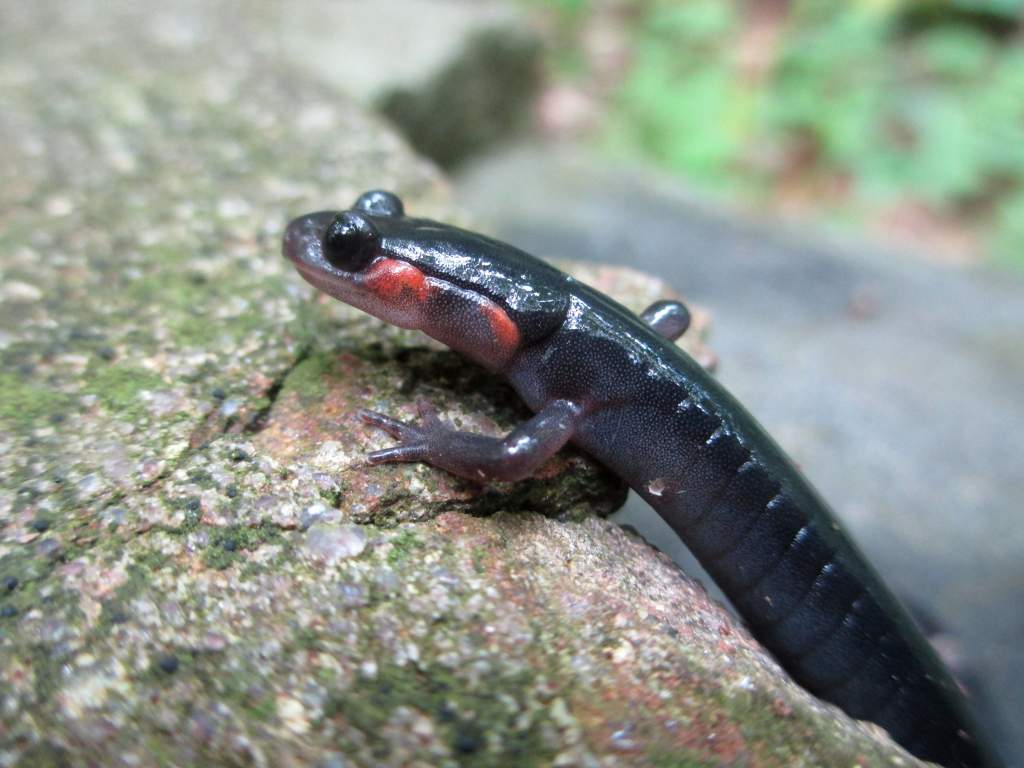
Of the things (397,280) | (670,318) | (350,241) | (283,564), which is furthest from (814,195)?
(283,564)

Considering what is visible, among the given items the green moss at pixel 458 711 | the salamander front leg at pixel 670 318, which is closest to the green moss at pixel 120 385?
the green moss at pixel 458 711

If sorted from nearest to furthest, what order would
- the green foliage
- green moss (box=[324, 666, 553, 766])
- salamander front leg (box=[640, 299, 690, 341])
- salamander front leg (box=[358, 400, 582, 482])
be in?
green moss (box=[324, 666, 553, 766]) < salamander front leg (box=[358, 400, 582, 482]) < salamander front leg (box=[640, 299, 690, 341]) < the green foliage

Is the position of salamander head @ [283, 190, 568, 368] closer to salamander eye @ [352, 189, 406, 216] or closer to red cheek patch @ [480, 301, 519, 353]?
red cheek patch @ [480, 301, 519, 353]

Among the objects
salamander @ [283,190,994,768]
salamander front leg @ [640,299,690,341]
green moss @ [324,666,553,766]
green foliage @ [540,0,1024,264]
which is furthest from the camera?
green foliage @ [540,0,1024,264]

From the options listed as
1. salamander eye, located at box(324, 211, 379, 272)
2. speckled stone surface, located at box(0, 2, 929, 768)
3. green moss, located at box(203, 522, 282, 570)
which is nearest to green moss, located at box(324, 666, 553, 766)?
speckled stone surface, located at box(0, 2, 929, 768)

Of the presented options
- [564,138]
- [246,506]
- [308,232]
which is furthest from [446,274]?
[564,138]

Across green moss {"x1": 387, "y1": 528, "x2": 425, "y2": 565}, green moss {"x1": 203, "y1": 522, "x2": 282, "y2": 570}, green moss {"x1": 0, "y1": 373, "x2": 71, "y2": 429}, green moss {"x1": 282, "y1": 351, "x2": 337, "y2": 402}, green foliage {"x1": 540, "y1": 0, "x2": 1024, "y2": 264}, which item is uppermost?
green foliage {"x1": 540, "y1": 0, "x2": 1024, "y2": 264}

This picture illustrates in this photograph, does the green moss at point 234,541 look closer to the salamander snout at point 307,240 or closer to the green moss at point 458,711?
the green moss at point 458,711
